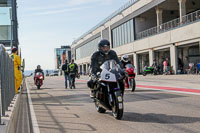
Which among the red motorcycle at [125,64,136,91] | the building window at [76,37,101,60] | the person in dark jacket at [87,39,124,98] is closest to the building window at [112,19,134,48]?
the building window at [76,37,101,60]

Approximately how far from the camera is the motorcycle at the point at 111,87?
6.11 m

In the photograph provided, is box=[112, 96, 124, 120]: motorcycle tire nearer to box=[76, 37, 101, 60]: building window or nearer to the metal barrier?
the metal barrier

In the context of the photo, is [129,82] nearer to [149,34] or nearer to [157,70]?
[157,70]

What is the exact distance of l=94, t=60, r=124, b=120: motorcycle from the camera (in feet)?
20.1

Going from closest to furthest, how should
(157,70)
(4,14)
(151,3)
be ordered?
(4,14), (157,70), (151,3)

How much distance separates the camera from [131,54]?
45.6 metres

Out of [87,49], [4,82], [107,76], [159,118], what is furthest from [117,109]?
[87,49]

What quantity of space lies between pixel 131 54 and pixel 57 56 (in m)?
140

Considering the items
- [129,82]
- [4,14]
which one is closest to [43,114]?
[129,82]

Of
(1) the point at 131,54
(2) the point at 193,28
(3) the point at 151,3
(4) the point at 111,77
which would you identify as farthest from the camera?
(1) the point at 131,54

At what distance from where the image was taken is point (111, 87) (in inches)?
250

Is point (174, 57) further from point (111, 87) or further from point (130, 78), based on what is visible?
point (111, 87)

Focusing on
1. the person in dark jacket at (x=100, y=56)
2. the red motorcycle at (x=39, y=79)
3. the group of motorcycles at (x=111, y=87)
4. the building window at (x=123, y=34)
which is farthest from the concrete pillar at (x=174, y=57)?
the group of motorcycles at (x=111, y=87)

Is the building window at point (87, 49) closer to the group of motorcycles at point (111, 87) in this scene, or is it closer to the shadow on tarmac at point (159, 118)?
the group of motorcycles at point (111, 87)
